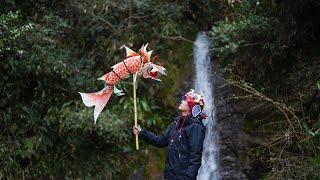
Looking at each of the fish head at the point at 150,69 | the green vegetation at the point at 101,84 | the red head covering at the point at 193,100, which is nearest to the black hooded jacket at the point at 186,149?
the red head covering at the point at 193,100

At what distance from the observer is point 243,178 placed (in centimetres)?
785

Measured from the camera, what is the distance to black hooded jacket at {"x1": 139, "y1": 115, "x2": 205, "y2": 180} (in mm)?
4516

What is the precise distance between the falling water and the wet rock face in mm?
120

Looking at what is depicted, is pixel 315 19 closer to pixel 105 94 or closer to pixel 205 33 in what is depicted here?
pixel 205 33

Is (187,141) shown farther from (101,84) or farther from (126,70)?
(101,84)

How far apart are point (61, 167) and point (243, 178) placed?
10.8 ft

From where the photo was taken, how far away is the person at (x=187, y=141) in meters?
4.53

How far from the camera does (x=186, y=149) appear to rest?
4648 mm

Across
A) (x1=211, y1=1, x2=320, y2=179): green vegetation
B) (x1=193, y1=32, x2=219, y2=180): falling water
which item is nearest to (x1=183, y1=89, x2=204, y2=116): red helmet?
(x1=211, y1=1, x2=320, y2=179): green vegetation

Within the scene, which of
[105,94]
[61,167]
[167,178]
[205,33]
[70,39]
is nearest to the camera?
[167,178]

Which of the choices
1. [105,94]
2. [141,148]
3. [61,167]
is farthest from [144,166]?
[105,94]

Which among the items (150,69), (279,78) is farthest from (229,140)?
(150,69)

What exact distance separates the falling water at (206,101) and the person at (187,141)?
10.4 ft

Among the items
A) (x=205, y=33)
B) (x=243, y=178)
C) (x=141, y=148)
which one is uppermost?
(x=205, y=33)
